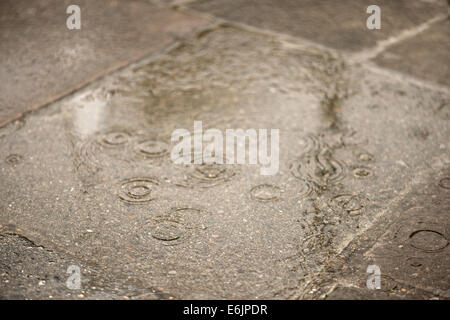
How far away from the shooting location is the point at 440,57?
11.9 ft

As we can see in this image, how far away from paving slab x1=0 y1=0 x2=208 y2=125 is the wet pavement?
0.10 m

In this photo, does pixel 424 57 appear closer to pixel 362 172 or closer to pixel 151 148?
pixel 362 172

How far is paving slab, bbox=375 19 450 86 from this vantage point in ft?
11.3

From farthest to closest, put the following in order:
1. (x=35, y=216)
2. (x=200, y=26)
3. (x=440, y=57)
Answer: (x=200, y=26), (x=440, y=57), (x=35, y=216)

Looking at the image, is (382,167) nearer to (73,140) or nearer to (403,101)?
(403,101)

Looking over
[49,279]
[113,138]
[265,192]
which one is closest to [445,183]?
[265,192]

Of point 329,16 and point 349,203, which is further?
point 329,16

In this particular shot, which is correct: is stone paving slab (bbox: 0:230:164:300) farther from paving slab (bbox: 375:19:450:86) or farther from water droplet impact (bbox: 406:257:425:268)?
paving slab (bbox: 375:19:450:86)

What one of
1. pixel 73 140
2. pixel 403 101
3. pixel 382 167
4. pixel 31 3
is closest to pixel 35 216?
pixel 73 140

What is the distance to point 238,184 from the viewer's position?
8.20 feet

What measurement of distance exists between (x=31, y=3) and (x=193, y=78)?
185cm

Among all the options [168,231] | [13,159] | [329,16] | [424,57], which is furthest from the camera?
[329,16]

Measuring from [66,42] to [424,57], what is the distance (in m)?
2.45

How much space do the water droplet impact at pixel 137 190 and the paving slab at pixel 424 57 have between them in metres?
1.90
